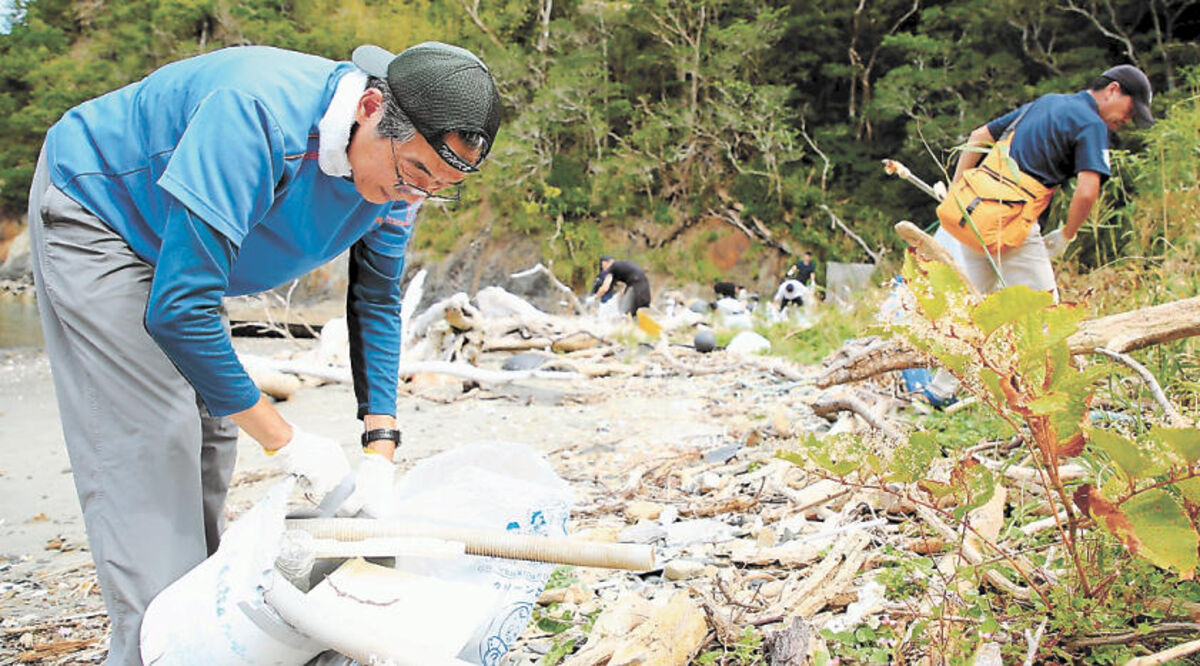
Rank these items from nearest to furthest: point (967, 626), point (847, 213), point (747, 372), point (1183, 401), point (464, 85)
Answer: point (967, 626) → point (464, 85) → point (1183, 401) → point (747, 372) → point (847, 213)

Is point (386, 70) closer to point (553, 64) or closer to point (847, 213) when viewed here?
point (847, 213)

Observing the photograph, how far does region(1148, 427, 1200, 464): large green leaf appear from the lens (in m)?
0.97

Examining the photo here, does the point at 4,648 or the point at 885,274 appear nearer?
the point at 4,648

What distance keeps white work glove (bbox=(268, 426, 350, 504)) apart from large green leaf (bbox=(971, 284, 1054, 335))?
121 centimetres

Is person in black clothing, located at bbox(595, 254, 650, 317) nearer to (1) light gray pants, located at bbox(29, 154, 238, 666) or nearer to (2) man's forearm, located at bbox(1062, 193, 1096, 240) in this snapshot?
(2) man's forearm, located at bbox(1062, 193, 1096, 240)

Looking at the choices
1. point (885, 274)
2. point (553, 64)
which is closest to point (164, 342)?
point (885, 274)

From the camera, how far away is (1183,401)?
2.44m

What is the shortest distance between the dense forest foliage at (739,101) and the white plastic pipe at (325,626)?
15620 millimetres

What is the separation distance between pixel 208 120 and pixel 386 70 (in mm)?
358

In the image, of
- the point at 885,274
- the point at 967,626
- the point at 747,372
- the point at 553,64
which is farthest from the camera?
the point at 553,64

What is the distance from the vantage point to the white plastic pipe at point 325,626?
1.28m

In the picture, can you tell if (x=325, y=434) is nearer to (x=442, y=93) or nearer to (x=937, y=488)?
(x=442, y=93)

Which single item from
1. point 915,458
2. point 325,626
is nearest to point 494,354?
point 325,626

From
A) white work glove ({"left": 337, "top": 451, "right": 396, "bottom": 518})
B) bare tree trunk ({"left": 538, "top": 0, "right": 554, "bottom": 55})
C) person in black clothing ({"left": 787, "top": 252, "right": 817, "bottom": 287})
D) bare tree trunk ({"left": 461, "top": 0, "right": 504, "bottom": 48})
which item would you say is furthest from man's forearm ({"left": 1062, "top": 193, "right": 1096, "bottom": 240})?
bare tree trunk ({"left": 461, "top": 0, "right": 504, "bottom": 48})
